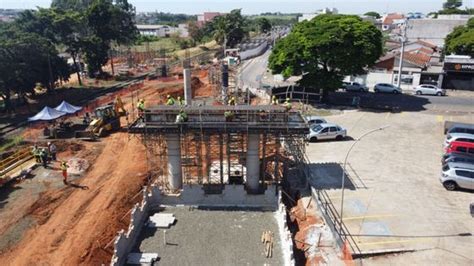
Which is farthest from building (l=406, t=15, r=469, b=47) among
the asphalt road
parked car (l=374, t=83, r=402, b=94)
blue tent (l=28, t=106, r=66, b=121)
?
→ blue tent (l=28, t=106, r=66, b=121)

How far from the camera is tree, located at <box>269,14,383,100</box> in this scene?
4016cm

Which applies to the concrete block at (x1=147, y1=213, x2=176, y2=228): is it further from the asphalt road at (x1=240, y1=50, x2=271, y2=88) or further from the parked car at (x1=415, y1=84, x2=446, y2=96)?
the parked car at (x1=415, y1=84, x2=446, y2=96)

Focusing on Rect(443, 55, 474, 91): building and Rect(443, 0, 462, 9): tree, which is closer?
Rect(443, 55, 474, 91): building

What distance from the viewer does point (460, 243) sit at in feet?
62.0

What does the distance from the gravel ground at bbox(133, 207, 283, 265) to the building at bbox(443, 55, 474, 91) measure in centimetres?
3938

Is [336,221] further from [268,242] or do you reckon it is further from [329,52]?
[329,52]

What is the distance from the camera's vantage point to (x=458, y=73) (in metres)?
50.5

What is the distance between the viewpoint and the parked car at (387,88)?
163 feet

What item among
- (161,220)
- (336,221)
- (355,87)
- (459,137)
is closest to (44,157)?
(161,220)

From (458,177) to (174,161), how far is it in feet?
57.3

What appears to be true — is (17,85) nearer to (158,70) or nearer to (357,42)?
(158,70)

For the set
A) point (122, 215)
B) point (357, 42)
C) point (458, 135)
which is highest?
point (357, 42)

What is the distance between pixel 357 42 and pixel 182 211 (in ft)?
89.0

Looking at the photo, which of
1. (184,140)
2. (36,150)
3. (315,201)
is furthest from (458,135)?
(36,150)
